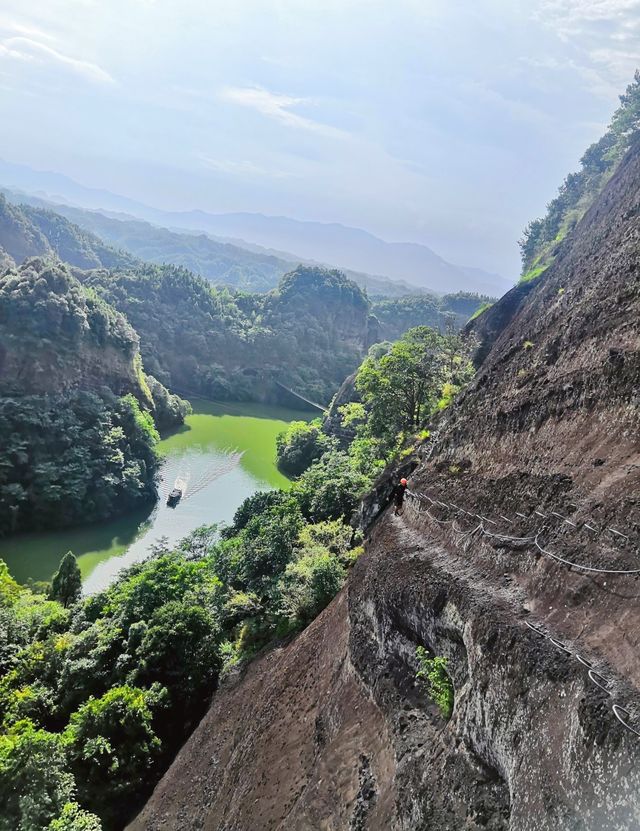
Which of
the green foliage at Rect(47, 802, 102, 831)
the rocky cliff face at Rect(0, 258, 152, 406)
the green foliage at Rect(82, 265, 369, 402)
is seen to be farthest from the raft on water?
→ the green foliage at Rect(82, 265, 369, 402)

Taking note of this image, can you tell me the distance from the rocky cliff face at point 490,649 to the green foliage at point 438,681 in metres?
0.20

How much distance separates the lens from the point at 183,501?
44.7 metres

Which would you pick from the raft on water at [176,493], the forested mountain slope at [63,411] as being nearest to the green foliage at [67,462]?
the forested mountain slope at [63,411]

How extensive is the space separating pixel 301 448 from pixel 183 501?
1233cm

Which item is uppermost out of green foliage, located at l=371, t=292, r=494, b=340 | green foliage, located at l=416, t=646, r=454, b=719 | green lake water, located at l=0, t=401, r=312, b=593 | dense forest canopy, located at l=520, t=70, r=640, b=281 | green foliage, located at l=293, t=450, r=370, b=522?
dense forest canopy, located at l=520, t=70, r=640, b=281

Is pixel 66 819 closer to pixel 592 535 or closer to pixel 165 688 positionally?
pixel 165 688

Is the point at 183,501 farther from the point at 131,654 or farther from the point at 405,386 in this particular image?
the point at 131,654

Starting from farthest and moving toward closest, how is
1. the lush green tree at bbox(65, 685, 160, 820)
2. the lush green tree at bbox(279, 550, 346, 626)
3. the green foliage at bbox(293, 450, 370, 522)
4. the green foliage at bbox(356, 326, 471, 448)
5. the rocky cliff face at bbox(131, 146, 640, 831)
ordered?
the green foliage at bbox(356, 326, 471, 448) → the green foliage at bbox(293, 450, 370, 522) → the lush green tree at bbox(279, 550, 346, 626) → the lush green tree at bbox(65, 685, 160, 820) → the rocky cliff face at bbox(131, 146, 640, 831)

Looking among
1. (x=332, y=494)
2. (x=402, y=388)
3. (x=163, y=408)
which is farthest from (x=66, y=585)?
(x=163, y=408)

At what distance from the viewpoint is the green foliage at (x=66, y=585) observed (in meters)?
25.9

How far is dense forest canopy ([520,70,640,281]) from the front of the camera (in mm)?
39219

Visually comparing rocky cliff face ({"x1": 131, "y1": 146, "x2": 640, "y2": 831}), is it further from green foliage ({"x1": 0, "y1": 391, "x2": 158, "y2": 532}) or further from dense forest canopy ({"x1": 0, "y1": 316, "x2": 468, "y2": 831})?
green foliage ({"x1": 0, "y1": 391, "x2": 158, "y2": 532})

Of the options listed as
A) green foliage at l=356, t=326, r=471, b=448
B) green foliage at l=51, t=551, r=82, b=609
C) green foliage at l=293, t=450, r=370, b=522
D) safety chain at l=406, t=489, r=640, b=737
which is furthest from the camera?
green foliage at l=356, t=326, r=471, b=448

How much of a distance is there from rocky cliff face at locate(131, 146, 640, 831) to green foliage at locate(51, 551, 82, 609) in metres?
12.8
